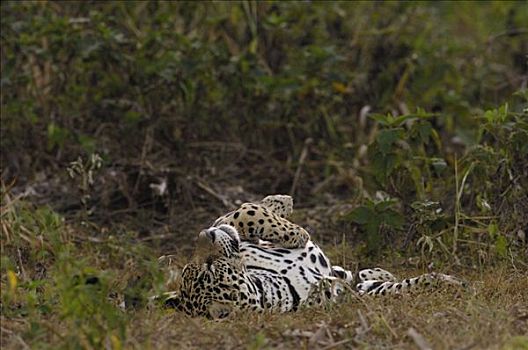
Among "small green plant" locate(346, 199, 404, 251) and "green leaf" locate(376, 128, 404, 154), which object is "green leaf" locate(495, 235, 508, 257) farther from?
"green leaf" locate(376, 128, 404, 154)

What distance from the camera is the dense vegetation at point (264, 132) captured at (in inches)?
251

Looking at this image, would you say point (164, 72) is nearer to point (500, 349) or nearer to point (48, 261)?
point (48, 261)

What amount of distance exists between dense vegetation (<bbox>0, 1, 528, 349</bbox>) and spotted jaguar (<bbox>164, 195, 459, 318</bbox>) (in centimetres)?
29

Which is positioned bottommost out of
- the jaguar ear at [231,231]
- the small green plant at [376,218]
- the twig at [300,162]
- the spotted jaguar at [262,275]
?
the twig at [300,162]

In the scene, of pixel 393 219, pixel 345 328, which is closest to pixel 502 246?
pixel 393 219

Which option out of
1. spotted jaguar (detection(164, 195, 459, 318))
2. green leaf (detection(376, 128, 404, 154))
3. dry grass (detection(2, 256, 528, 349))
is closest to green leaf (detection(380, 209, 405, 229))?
green leaf (detection(376, 128, 404, 154))

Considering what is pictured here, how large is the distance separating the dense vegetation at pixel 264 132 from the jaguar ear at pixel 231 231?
587 millimetres

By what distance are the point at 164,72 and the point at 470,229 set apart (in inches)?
94.2

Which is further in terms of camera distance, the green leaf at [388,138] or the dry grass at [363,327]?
the green leaf at [388,138]

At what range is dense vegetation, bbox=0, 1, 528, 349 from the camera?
6387mm

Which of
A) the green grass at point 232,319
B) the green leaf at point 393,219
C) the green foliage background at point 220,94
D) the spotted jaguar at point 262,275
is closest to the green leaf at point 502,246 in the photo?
the green grass at point 232,319

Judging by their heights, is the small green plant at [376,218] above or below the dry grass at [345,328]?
below

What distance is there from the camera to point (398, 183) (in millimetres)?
6777

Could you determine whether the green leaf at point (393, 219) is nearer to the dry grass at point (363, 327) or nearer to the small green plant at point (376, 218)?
the small green plant at point (376, 218)
